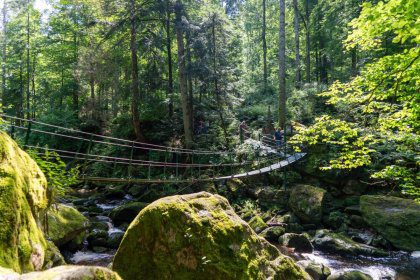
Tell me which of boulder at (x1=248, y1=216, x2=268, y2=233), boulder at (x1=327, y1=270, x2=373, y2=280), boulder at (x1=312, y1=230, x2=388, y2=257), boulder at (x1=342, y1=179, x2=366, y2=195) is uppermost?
boulder at (x1=342, y1=179, x2=366, y2=195)

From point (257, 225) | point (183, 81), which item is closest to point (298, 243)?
point (257, 225)

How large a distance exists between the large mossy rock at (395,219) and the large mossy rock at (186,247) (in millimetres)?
6924

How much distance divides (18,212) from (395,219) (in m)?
9.86

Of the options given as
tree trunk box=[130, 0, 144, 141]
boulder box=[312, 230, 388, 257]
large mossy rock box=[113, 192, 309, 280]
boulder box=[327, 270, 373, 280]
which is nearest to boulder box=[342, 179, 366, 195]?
boulder box=[312, 230, 388, 257]

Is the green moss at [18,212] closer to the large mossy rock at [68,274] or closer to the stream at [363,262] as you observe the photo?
the large mossy rock at [68,274]

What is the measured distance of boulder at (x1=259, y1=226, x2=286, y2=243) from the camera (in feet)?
32.2

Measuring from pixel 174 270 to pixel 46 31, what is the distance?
86.5 ft

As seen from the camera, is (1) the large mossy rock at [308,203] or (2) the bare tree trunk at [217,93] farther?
(2) the bare tree trunk at [217,93]

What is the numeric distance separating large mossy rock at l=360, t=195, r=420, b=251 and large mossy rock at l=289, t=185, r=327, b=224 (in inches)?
48.0

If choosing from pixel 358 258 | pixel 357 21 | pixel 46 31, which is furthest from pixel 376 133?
pixel 46 31

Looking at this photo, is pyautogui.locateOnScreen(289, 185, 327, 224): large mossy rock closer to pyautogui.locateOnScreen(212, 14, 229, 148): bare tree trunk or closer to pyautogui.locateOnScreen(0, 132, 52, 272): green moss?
pyautogui.locateOnScreen(212, 14, 229, 148): bare tree trunk

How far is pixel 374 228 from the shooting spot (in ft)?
33.3

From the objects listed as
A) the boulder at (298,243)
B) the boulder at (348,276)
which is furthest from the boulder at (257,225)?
the boulder at (348,276)

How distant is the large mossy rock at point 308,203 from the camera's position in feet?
36.4
